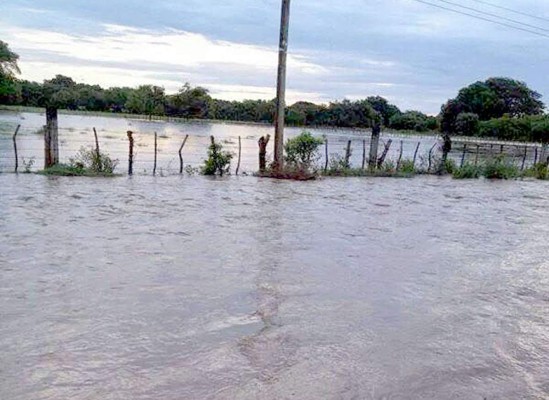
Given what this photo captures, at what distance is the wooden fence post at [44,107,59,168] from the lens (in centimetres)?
1441

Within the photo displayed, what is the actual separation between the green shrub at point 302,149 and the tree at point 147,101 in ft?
281

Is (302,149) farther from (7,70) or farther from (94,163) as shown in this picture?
(7,70)

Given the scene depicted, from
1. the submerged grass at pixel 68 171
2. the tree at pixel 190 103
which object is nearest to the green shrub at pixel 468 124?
the tree at pixel 190 103

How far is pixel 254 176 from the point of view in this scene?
17656mm

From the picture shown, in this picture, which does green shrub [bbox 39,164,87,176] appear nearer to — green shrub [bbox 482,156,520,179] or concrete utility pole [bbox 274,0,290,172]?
concrete utility pole [bbox 274,0,290,172]

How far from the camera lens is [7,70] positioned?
7525cm

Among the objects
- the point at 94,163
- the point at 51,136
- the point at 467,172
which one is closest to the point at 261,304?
the point at 94,163

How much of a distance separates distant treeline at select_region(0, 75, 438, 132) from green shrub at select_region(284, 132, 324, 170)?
8240 cm

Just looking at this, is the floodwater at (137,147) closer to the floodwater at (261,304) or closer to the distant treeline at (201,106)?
the floodwater at (261,304)

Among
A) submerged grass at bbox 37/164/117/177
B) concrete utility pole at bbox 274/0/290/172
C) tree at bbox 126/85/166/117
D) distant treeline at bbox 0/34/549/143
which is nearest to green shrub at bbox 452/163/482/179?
concrete utility pole at bbox 274/0/290/172

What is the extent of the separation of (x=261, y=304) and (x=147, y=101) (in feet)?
327

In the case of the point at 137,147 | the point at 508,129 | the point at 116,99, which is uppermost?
the point at 116,99

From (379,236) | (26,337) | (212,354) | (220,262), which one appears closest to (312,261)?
(220,262)

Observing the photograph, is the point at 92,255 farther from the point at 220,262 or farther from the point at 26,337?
the point at 26,337
